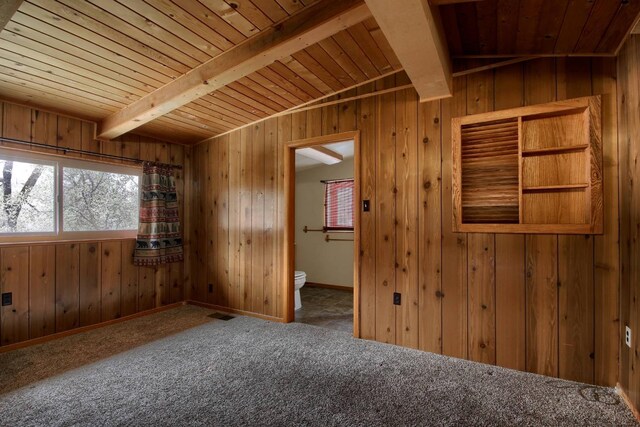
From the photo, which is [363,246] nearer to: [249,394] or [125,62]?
[249,394]

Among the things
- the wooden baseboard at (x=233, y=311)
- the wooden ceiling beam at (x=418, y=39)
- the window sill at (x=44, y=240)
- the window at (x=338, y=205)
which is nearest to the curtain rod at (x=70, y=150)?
the window sill at (x=44, y=240)

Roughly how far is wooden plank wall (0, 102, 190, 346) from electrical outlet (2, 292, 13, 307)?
1.0 inches

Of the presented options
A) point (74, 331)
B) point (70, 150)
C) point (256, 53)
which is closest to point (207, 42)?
point (256, 53)

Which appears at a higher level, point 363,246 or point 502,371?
point 363,246

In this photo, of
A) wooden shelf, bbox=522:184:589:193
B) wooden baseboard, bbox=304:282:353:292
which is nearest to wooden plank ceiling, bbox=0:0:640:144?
wooden shelf, bbox=522:184:589:193

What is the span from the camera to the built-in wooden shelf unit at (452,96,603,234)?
199 centimetres

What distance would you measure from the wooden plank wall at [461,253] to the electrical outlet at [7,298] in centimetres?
216

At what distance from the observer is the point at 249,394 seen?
73.2 inches

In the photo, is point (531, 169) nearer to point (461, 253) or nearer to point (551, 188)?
point (551, 188)

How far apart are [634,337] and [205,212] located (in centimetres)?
398

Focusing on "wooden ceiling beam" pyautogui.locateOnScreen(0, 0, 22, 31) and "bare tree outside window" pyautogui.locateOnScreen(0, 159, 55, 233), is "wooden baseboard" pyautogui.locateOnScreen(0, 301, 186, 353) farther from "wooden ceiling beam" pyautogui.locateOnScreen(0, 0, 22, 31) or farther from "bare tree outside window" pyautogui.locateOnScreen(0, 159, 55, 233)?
"wooden ceiling beam" pyautogui.locateOnScreen(0, 0, 22, 31)

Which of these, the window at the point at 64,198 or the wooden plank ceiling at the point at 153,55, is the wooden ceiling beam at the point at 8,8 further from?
the window at the point at 64,198

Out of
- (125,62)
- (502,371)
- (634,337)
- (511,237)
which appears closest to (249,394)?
(502,371)

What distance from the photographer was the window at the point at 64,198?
2.65 m
